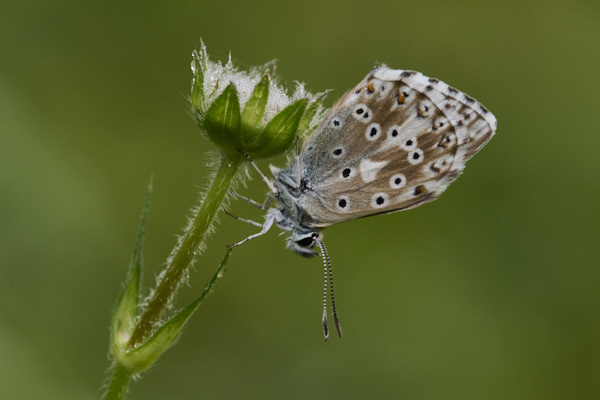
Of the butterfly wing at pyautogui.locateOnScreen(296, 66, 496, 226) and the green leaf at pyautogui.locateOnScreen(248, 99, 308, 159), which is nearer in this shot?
the green leaf at pyautogui.locateOnScreen(248, 99, 308, 159)

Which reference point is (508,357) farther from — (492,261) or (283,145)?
(283,145)

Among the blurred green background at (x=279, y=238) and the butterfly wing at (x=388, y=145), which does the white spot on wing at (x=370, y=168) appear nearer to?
the butterfly wing at (x=388, y=145)

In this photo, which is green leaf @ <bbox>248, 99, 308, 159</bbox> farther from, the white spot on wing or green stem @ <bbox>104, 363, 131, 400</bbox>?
green stem @ <bbox>104, 363, 131, 400</bbox>

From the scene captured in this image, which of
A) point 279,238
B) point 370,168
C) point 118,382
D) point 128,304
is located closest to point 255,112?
point 370,168

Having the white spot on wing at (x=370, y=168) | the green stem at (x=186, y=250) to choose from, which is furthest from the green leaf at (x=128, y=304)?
the white spot on wing at (x=370, y=168)

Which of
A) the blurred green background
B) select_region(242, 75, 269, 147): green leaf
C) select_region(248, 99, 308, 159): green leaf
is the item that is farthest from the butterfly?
the blurred green background

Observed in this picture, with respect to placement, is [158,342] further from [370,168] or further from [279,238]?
[279,238]
